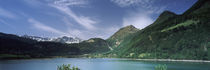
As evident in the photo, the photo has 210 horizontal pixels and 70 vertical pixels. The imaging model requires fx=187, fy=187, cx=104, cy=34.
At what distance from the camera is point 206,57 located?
197125 mm

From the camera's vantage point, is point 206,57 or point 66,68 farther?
point 206,57

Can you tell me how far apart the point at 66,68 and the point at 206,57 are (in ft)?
667

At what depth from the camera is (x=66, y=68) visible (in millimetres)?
29188
